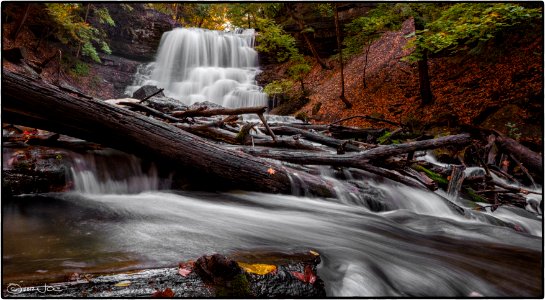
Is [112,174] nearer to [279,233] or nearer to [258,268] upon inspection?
[279,233]

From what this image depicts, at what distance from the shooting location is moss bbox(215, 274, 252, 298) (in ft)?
5.58

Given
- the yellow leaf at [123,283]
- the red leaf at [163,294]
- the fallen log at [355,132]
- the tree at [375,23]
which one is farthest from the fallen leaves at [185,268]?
the tree at [375,23]

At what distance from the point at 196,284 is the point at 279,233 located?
1823 millimetres

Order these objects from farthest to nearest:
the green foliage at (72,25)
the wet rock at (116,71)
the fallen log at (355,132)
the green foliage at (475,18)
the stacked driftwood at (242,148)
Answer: the wet rock at (116,71) < the green foliage at (72,25) < the fallen log at (355,132) < the green foliage at (475,18) < the stacked driftwood at (242,148)

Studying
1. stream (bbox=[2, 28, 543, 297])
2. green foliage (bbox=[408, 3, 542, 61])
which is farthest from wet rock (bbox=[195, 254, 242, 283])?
green foliage (bbox=[408, 3, 542, 61])

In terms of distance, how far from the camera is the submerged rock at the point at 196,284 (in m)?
1.60

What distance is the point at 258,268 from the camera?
194 centimetres

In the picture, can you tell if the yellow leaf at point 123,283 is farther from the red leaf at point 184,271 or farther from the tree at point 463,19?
the tree at point 463,19

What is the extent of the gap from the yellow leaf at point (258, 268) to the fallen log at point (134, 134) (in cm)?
234

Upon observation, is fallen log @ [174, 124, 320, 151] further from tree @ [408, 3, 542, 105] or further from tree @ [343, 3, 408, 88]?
tree @ [343, 3, 408, 88]

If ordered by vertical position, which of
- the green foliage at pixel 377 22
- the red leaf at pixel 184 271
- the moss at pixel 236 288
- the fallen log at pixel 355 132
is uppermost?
the green foliage at pixel 377 22

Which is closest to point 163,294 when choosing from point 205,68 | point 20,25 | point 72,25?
point 72,25

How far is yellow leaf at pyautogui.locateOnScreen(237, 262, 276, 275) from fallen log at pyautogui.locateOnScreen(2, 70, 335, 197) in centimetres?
234

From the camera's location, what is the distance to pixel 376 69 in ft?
49.6
